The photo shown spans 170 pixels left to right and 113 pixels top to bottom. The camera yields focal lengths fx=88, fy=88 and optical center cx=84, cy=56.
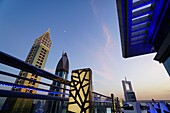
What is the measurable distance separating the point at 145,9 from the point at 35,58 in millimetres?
46975

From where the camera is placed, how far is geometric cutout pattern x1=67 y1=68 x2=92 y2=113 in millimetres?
2020

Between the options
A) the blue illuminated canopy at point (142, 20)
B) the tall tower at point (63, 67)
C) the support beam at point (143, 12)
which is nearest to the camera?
the blue illuminated canopy at point (142, 20)

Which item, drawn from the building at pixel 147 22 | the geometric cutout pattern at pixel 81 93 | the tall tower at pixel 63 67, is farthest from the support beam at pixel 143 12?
the tall tower at pixel 63 67

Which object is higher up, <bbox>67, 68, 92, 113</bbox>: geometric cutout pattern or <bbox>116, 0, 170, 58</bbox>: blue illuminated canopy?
<bbox>116, 0, 170, 58</bbox>: blue illuminated canopy

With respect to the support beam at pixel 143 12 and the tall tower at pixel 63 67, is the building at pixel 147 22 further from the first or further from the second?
the tall tower at pixel 63 67

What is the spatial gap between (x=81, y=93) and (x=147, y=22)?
3.41 meters

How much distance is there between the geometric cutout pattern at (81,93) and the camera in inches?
79.5

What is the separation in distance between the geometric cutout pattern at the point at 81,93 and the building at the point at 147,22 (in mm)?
1981

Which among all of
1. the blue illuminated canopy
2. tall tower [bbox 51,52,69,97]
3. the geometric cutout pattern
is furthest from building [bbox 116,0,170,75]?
tall tower [bbox 51,52,69,97]

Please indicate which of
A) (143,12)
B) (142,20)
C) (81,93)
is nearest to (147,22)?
(142,20)

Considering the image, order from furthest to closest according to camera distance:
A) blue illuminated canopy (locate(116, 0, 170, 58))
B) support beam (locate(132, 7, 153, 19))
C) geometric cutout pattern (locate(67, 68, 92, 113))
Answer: support beam (locate(132, 7, 153, 19))
blue illuminated canopy (locate(116, 0, 170, 58))
geometric cutout pattern (locate(67, 68, 92, 113))

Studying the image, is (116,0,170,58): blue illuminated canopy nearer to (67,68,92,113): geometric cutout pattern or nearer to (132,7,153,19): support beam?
(132,7,153,19): support beam

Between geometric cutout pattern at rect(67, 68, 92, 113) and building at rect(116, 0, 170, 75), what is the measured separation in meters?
1.98

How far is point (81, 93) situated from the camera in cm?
214
